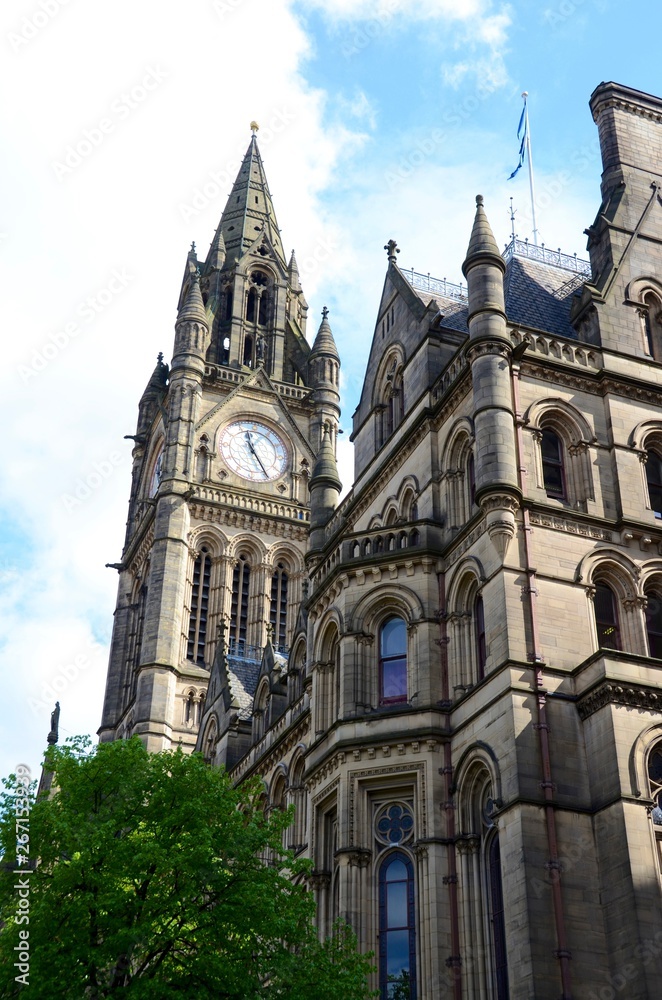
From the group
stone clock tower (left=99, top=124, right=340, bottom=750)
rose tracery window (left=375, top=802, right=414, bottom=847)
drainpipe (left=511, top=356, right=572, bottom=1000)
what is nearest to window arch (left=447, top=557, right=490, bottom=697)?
drainpipe (left=511, top=356, right=572, bottom=1000)

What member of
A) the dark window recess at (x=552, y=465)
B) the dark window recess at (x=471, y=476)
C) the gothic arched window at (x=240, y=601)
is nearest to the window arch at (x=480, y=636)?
the dark window recess at (x=471, y=476)

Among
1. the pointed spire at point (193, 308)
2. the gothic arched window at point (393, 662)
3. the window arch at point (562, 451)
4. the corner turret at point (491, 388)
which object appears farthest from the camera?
the pointed spire at point (193, 308)

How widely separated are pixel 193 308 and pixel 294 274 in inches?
423

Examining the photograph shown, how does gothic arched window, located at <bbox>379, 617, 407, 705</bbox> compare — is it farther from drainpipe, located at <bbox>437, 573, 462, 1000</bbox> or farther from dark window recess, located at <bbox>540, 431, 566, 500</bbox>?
dark window recess, located at <bbox>540, 431, 566, 500</bbox>

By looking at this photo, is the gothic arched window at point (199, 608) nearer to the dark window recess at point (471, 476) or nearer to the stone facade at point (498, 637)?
the stone facade at point (498, 637)

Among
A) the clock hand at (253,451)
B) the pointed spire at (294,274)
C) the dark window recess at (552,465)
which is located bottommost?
the dark window recess at (552,465)

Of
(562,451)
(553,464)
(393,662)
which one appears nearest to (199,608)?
(393,662)

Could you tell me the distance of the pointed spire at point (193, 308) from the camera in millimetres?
77688

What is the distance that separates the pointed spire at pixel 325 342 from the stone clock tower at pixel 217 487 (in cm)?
9

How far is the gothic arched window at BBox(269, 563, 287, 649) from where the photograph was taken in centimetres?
6962

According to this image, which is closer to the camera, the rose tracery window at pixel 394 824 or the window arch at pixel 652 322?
the rose tracery window at pixel 394 824

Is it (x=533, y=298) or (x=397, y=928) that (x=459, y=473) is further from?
(x=397, y=928)

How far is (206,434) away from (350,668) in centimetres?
4534

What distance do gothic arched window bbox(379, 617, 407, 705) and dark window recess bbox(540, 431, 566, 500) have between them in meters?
4.70
